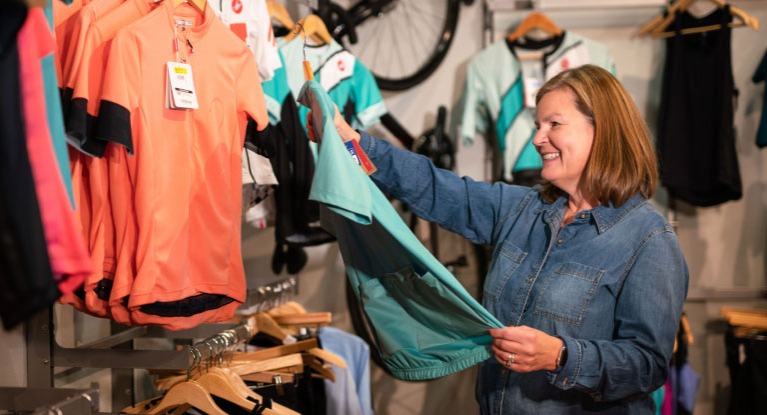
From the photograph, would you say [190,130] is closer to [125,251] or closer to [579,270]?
[125,251]

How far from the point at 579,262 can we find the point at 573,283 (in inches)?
2.3

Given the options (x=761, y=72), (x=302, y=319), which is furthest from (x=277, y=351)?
(x=761, y=72)

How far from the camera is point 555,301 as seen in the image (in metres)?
1.75

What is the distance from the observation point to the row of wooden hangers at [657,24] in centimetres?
370

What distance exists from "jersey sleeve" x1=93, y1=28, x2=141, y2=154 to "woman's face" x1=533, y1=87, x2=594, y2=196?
104 cm

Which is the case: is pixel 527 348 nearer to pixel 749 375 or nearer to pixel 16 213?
pixel 16 213

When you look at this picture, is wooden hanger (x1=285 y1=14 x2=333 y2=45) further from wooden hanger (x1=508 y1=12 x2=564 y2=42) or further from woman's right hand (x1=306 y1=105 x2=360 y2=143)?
woman's right hand (x1=306 y1=105 x2=360 y2=143)

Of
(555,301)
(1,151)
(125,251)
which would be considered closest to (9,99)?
(1,151)

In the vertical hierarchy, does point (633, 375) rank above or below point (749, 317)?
above

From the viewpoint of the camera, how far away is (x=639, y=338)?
1.62 m

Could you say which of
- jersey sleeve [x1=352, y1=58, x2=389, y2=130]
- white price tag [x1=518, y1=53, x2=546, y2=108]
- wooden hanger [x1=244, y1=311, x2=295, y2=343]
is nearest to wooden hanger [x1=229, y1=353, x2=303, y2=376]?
wooden hanger [x1=244, y1=311, x2=295, y2=343]

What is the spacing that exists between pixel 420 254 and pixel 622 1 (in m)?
2.71

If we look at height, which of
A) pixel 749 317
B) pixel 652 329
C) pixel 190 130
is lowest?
pixel 749 317

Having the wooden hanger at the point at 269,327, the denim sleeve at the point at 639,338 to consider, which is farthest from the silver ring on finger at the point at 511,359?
the wooden hanger at the point at 269,327
